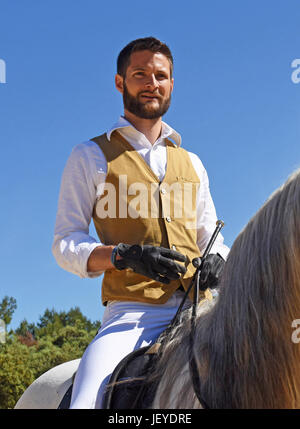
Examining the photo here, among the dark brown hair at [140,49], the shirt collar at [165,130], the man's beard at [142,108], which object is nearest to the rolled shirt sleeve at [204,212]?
the shirt collar at [165,130]

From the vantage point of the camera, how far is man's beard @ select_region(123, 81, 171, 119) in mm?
3266

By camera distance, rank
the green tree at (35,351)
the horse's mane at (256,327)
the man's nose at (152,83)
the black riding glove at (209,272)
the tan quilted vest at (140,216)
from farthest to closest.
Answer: the green tree at (35,351)
the man's nose at (152,83)
the tan quilted vest at (140,216)
the black riding glove at (209,272)
the horse's mane at (256,327)

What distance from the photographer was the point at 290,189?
199 cm

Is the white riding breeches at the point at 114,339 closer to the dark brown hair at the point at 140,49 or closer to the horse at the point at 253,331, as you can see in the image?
the horse at the point at 253,331

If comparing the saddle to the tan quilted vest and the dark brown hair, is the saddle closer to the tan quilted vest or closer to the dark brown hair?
the tan quilted vest

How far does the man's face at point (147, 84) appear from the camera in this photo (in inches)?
127

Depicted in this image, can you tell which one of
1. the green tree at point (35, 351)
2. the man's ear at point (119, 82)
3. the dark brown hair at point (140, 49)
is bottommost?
the green tree at point (35, 351)

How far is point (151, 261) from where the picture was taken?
8.02 ft

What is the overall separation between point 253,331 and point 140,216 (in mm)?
1109

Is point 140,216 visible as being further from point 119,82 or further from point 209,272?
point 119,82

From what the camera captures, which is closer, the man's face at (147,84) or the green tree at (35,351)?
the man's face at (147,84)

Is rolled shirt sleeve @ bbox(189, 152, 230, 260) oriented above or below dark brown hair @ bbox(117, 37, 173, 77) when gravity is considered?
below

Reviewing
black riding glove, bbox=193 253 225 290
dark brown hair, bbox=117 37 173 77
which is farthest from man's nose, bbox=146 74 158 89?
black riding glove, bbox=193 253 225 290

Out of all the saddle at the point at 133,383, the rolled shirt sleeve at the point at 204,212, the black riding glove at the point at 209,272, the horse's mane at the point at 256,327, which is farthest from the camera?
the rolled shirt sleeve at the point at 204,212
